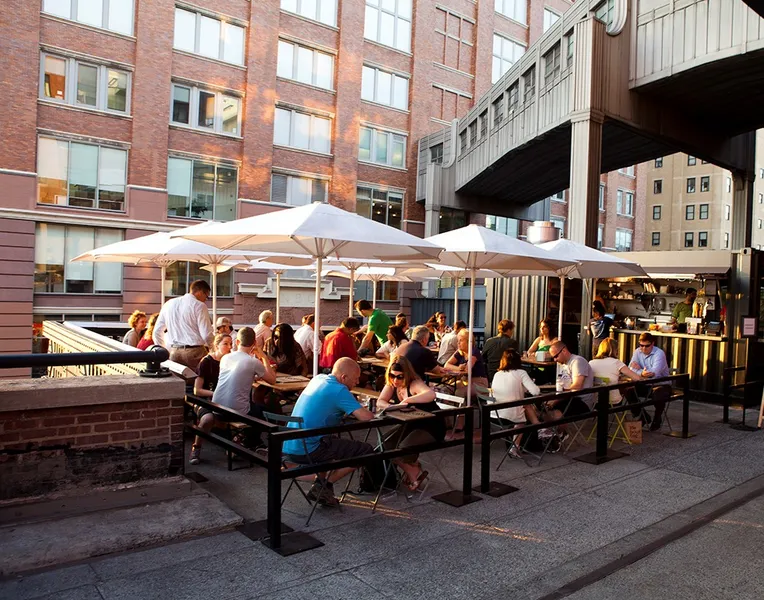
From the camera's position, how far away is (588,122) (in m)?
14.9

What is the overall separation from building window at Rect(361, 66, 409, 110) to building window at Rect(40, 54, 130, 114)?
35.1 feet

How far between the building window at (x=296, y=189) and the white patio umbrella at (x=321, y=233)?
62.4 feet

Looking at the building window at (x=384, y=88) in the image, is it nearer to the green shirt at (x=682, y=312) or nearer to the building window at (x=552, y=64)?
the building window at (x=552, y=64)

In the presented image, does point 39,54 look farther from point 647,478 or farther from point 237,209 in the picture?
point 647,478

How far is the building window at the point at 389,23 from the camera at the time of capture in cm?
2909

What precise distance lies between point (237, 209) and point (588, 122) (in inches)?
596

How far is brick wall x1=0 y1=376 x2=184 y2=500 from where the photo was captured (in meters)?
4.98

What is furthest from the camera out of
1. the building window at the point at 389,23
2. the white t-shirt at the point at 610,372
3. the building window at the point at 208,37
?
the building window at the point at 389,23

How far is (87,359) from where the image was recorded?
5.00m

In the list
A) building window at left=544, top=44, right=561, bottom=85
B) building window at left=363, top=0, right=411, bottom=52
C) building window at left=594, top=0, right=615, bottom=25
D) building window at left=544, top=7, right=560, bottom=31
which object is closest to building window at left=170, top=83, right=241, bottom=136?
building window at left=363, top=0, right=411, bottom=52

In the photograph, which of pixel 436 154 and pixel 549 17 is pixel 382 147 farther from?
pixel 549 17

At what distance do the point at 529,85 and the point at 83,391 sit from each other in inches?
705

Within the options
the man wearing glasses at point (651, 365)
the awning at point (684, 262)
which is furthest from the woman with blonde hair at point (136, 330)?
the awning at point (684, 262)

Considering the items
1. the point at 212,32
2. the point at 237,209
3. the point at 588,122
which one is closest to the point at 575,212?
the point at 588,122
